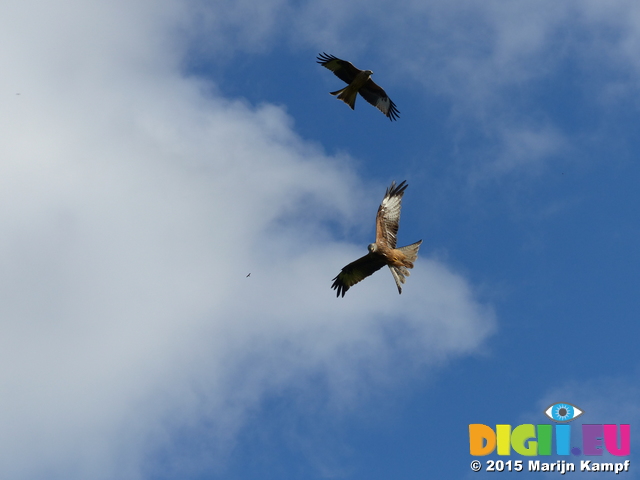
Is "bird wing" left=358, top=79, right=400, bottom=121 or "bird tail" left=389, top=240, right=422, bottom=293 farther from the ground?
"bird wing" left=358, top=79, right=400, bottom=121

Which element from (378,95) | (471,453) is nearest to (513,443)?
(471,453)

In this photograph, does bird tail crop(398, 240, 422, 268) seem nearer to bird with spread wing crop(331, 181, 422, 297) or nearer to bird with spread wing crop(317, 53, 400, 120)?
bird with spread wing crop(331, 181, 422, 297)

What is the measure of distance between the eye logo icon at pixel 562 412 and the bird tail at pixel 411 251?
20.3 feet

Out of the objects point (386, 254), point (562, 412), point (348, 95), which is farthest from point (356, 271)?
point (562, 412)

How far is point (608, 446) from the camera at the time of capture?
1630 centimetres

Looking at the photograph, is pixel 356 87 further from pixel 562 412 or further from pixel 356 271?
pixel 562 412

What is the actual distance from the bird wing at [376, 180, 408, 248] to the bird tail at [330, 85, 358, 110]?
3324 mm

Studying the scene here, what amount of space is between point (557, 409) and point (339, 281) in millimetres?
7277

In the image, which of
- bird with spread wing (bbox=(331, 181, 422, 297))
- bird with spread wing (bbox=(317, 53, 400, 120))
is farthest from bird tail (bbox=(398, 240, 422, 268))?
bird with spread wing (bbox=(317, 53, 400, 120))

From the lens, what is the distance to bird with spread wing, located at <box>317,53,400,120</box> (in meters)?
18.5

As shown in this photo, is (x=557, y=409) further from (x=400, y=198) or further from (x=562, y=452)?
(x=400, y=198)

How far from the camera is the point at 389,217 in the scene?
1688 centimetres

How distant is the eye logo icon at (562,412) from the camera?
17.5 metres

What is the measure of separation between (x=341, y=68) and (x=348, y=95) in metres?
0.85
